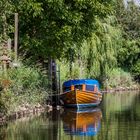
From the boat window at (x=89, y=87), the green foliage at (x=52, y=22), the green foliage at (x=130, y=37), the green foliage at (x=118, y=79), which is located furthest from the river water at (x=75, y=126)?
the green foliage at (x=130, y=37)

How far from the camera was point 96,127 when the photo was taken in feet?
86.1

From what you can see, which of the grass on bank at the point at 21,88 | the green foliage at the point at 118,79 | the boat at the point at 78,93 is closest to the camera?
the grass on bank at the point at 21,88

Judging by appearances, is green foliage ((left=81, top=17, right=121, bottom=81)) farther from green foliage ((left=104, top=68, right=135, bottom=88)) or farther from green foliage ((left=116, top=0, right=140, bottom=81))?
green foliage ((left=116, top=0, right=140, bottom=81))

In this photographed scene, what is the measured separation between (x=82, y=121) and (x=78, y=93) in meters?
7.79

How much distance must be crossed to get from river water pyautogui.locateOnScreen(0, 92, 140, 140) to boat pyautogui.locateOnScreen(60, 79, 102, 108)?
2.19 meters

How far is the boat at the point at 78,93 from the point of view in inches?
1449

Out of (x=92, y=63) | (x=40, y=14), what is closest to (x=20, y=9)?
(x=40, y=14)

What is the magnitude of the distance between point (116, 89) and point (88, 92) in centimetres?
2629

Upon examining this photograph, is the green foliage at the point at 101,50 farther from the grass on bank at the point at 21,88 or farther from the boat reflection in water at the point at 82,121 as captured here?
the grass on bank at the point at 21,88

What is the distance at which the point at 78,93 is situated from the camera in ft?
120

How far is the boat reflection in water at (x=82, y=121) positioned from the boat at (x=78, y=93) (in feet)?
2.78

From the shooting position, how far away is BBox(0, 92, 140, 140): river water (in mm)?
22797

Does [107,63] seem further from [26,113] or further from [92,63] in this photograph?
[26,113]

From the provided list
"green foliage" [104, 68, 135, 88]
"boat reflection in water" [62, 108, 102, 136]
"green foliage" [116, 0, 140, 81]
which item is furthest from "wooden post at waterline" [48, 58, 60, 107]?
"green foliage" [116, 0, 140, 81]
